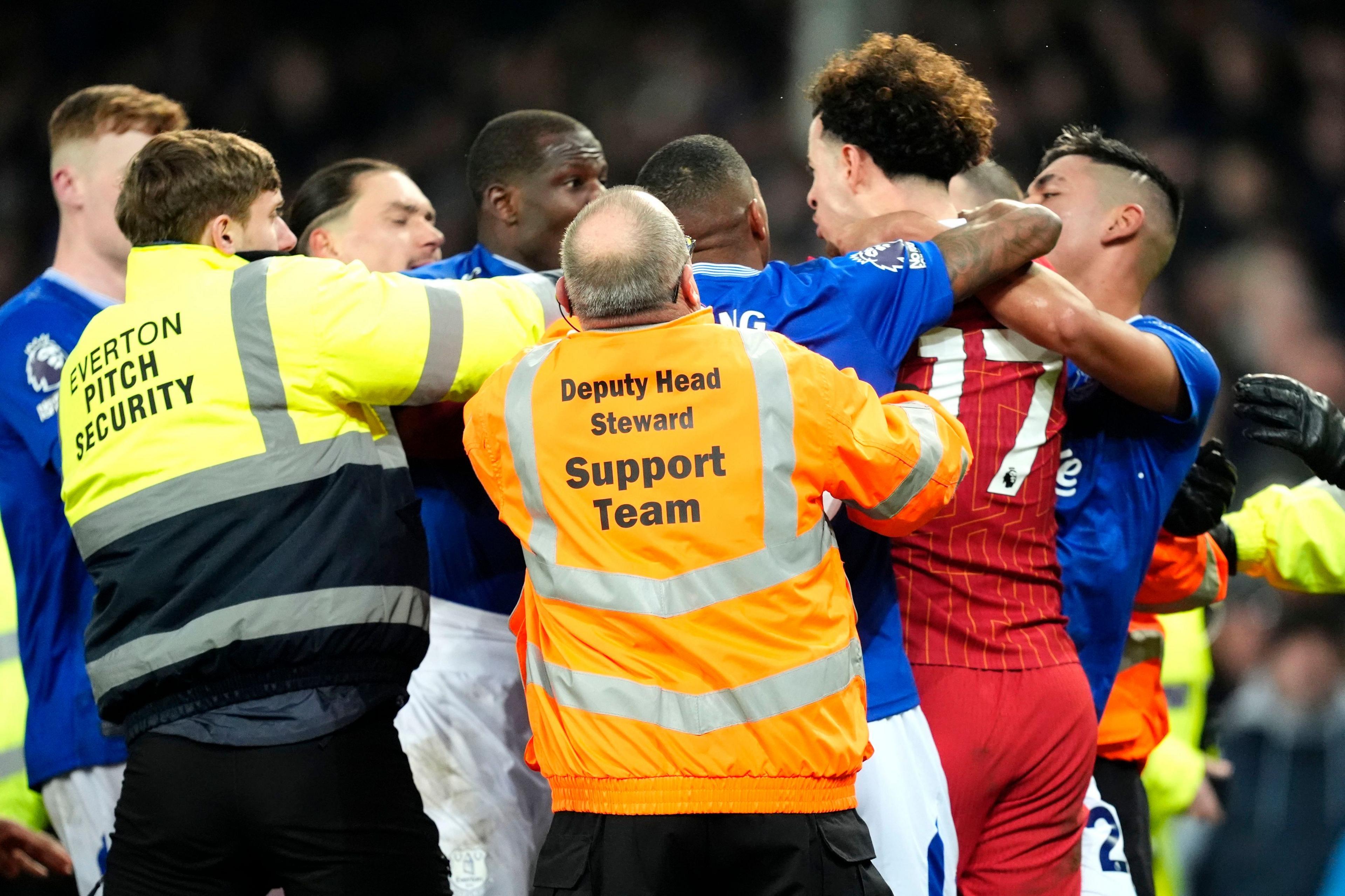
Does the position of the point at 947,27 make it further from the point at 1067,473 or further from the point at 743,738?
the point at 743,738

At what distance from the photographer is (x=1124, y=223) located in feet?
11.3

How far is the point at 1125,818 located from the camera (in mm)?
3773

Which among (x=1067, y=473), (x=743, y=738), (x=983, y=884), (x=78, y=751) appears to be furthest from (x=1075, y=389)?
(x=78, y=751)

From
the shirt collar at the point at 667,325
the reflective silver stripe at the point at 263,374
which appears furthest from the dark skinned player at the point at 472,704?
the shirt collar at the point at 667,325

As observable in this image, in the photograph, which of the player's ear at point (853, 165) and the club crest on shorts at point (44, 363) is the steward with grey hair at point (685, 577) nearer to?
the player's ear at point (853, 165)

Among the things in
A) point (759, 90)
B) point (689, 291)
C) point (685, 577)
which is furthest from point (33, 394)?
point (759, 90)

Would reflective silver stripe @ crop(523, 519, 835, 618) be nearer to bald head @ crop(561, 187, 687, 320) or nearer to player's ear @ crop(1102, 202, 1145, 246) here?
bald head @ crop(561, 187, 687, 320)

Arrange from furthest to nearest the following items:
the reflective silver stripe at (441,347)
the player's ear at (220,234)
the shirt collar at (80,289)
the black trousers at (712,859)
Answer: the shirt collar at (80,289)
the player's ear at (220,234)
the reflective silver stripe at (441,347)
the black trousers at (712,859)

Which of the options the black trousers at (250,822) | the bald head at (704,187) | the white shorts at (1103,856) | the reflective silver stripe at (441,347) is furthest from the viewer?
the white shorts at (1103,856)

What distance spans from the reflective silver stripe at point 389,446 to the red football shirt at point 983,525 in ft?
3.53

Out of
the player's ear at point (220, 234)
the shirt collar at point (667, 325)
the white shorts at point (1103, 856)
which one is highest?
the player's ear at point (220, 234)

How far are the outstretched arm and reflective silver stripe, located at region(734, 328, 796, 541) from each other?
78 cm

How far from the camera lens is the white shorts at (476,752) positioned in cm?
323

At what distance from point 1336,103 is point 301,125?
19.4 ft
